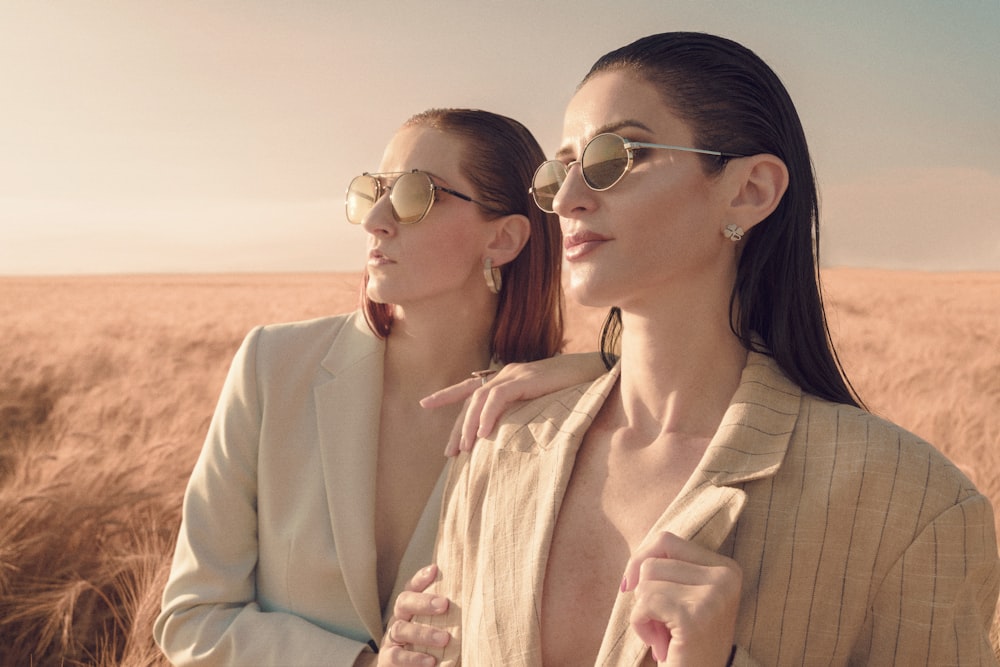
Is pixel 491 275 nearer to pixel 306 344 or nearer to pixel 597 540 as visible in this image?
pixel 306 344

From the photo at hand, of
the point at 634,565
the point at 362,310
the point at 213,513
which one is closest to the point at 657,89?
the point at 634,565

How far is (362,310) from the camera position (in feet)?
9.45

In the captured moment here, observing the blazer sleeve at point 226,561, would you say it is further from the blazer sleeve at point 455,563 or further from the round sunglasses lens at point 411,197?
the blazer sleeve at point 455,563

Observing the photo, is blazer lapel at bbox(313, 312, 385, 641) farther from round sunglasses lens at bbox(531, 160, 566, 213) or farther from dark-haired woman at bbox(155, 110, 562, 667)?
round sunglasses lens at bbox(531, 160, 566, 213)

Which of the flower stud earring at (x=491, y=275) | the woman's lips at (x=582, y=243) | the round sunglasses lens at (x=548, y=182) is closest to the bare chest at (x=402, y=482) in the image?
the flower stud earring at (x=491, y=275)

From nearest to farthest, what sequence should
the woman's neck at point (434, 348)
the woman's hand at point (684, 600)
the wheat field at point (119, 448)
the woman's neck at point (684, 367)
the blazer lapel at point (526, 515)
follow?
the woman's hand at point (684, 600) < the blazer lapel at point (526, 515) < the woman's neck at point (684, 367) < the woman's neck at point (434, 348) < the wheat field at point (119, 448)

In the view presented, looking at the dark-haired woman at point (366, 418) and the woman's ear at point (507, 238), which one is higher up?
the woman's ear at point (507, 238)

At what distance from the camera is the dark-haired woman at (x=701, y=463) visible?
5.17 feet

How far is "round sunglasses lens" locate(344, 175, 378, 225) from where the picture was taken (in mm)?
2734

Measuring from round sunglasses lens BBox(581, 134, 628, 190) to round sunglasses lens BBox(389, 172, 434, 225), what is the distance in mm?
976

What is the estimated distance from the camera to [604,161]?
173cm

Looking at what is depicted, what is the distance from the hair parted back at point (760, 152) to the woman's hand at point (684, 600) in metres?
0.52

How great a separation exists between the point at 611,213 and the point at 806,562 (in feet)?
2.19

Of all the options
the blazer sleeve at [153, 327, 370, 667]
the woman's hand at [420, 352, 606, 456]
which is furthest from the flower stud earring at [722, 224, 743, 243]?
the blazer sleeve at [153, 327, 370, 667]
